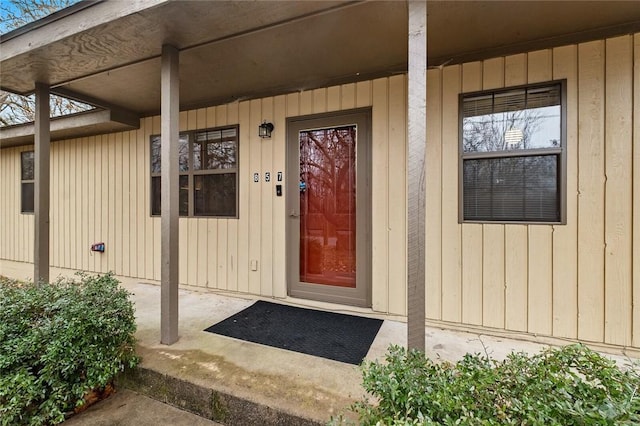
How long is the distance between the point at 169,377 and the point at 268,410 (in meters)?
0.81

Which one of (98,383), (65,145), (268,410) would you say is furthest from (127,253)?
(268,410)

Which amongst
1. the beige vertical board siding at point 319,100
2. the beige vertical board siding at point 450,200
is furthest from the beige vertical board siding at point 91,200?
the beige vertical board siding at point 450,200

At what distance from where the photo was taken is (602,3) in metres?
2.00

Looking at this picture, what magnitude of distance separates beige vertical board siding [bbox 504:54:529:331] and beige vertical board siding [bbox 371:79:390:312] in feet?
3.47

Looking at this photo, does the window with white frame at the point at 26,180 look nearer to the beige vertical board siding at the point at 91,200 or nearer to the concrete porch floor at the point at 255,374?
the beige vertical board siding at the point at 91,200

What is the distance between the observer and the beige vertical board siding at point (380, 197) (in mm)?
2994

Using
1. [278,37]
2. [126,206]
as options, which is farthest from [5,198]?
[278,37]

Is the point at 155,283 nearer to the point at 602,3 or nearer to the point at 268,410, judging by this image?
the point at 268,410

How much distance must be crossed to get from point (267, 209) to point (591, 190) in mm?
3116

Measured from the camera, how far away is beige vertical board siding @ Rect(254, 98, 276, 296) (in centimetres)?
354

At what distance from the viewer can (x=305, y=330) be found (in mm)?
2691

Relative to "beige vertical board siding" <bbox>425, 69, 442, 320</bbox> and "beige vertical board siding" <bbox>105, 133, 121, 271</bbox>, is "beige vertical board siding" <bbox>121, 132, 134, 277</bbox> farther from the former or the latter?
"beige vertical board siding" <bbox>425, 69, 442, 320</bbox>

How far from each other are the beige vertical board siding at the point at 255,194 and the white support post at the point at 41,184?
2114 millimetres

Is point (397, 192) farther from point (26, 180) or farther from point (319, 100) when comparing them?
point (26, 180)
